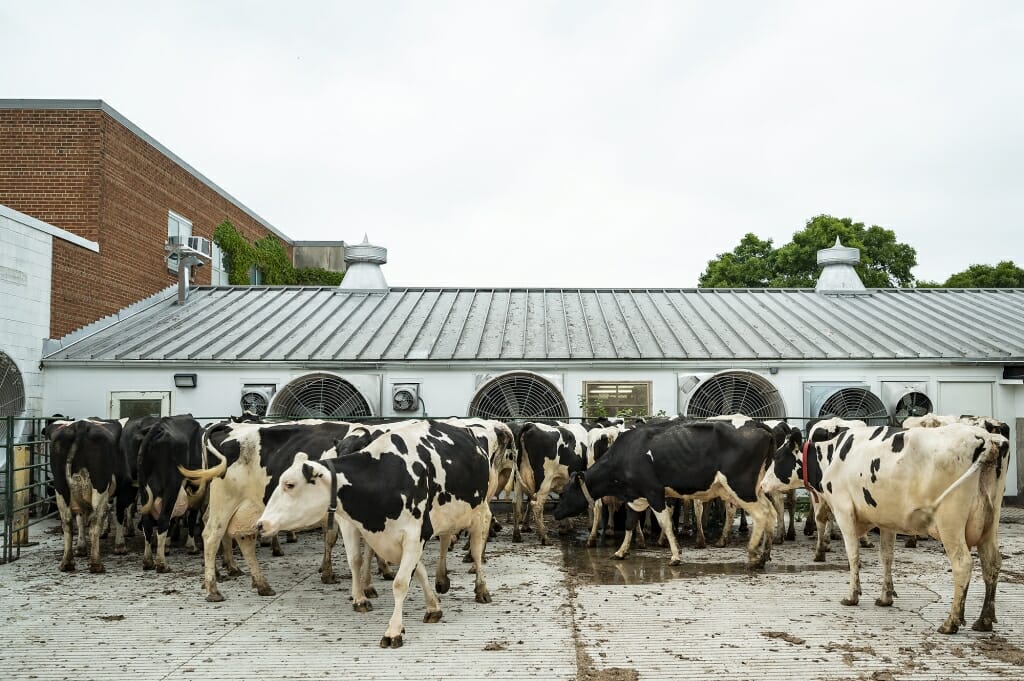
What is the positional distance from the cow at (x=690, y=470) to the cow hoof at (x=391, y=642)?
4.17 m

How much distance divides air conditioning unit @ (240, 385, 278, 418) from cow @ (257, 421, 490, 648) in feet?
26.0

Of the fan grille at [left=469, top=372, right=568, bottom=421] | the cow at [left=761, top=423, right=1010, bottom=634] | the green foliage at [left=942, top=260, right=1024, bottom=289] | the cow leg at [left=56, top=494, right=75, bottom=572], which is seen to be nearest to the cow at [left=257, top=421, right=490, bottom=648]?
the cow at [left=761, top=423, right=1010, bottom=634]

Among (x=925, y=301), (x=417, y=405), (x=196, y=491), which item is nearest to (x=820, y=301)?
(x=925, y=301)

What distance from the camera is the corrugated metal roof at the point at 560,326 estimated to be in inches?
595

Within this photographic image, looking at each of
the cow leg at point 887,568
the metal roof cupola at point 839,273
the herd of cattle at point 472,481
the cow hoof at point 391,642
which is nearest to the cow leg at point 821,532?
the herd of cattle at point 472,481

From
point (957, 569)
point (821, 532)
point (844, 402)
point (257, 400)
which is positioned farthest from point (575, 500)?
point (257, 400)

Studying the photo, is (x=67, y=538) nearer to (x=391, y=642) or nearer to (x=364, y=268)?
(x=391, y=642)

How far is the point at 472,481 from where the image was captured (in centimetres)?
718

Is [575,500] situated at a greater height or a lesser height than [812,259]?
lesser

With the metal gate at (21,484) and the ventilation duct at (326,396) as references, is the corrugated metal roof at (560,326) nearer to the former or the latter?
the ventilation duct at (326,396)

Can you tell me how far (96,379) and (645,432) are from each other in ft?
35.0

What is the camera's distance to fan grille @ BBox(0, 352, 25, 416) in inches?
536

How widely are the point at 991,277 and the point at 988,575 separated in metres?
38.6

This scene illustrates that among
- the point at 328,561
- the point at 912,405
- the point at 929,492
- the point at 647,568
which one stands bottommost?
the point at 647,568
